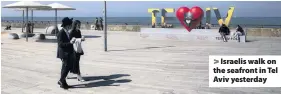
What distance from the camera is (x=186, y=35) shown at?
20047 millimetres

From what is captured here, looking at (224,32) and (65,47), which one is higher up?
(224,32)

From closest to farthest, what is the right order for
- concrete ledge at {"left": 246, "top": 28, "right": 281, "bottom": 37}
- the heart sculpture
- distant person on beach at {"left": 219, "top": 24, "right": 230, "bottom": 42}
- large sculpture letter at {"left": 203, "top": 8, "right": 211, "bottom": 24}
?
distant person on beach at {"left": 219, "top": 24, "right": 230, "bottom": 42} < the heart sculpture < concrete ledge at {"left": 246, "top": 28, "right": 281, "bottom": 37} < large sculpture letter at {"left": 203, "top": 8, "right": 211, "bottom": 24}

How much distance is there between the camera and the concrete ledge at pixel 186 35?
62.6ft

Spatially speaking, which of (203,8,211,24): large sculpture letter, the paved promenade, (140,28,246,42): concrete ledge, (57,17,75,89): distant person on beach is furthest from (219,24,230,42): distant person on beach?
(57,17,75,89): distant person on beach

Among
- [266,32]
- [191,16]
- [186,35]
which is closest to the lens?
[186,35]

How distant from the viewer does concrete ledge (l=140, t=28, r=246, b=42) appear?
19069 millimetres

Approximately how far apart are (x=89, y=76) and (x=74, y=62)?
40.8 inches

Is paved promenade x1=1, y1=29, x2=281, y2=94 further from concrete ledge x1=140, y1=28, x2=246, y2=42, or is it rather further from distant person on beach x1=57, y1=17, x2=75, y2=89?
concrete ledge x1=140, y1=28, x2=246, y2=42

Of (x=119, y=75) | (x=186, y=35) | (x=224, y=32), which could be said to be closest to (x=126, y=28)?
(x=186, y=35)

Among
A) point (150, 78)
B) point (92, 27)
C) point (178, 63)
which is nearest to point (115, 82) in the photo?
point (150, 78)

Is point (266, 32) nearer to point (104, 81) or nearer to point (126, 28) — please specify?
point (126, 28)

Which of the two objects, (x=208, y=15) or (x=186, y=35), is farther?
(x=208, y=15)

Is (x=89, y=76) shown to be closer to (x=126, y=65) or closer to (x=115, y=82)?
(x=115, y=82)

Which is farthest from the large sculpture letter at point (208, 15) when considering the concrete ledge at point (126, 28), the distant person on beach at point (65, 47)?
the distant person on beach at point (65, 47)
